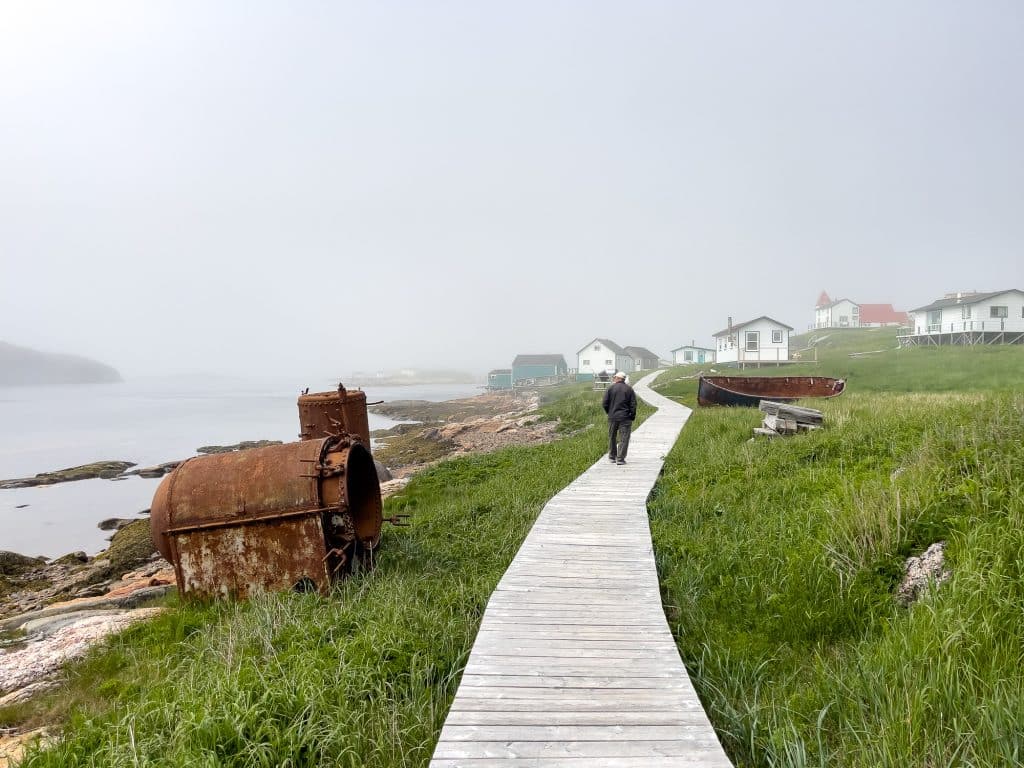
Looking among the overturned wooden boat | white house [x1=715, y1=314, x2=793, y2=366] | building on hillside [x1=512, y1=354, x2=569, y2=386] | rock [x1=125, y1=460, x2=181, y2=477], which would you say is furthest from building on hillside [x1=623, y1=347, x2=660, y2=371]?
rock [x1=125, y1=460, x2=181, y2=477]

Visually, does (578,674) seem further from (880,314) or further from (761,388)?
(880,314)

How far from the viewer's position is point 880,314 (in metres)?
93.9

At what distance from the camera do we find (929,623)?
4551mm

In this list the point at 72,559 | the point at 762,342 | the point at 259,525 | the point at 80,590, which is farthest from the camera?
the point at 762,342

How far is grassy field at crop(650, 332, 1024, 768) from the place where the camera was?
366 centimetres

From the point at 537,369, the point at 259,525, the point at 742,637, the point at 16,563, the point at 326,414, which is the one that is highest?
the point at 537,369

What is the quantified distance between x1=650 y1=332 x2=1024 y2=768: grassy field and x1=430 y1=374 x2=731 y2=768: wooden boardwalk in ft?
1.50

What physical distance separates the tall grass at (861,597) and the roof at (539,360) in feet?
259

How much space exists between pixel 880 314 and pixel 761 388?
280ft

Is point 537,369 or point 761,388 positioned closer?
point 761,388

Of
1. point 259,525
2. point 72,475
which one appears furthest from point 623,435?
point 72,475

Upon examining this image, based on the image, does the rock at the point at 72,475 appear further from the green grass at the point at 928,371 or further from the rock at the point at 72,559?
the green grass at the point at 928,371

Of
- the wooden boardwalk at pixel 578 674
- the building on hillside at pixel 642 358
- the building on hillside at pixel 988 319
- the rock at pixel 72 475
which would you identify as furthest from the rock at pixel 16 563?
the building on hillside at pixel 642 358

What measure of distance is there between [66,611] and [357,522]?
15.8 feet
